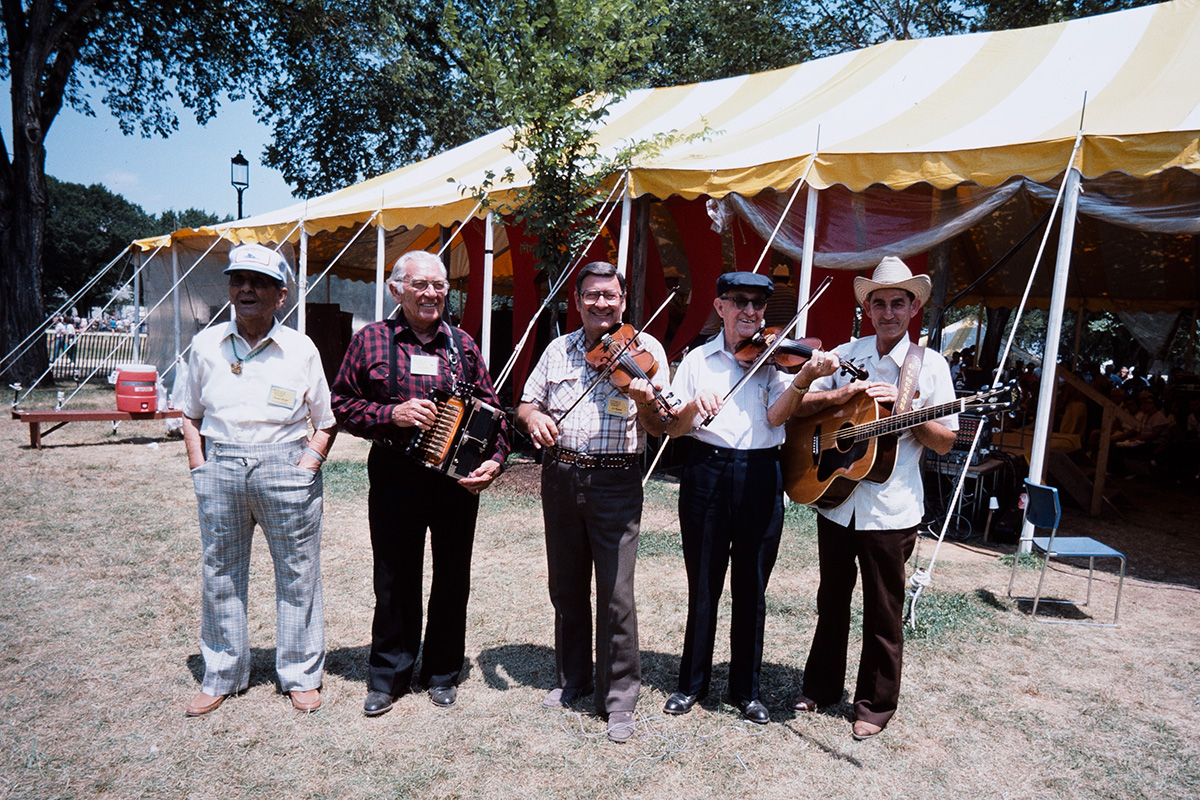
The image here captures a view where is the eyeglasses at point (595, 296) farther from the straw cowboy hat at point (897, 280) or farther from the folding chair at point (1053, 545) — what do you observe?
the folding chair at point (1053, 545)

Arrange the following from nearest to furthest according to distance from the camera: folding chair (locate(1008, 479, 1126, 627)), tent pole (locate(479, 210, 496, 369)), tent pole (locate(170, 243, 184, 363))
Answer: folding chair (locate(1008, 479, 1126, 627)), tent pole (locate(479, 210, 496, 369)), tent pole (locate(170, 243, 184, 363))

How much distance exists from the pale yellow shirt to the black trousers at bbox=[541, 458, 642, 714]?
1105 millimetres

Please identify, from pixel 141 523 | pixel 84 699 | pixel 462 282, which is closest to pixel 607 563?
pixel 84 699

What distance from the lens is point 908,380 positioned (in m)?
2.95

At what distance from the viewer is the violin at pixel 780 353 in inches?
116

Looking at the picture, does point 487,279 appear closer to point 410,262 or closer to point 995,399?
point 410,262

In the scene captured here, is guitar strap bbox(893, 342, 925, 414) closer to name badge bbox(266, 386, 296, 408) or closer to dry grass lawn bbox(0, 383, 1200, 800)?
dry grass lawn bbox(0, 383, 1200, 800)

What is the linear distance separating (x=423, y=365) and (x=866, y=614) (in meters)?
2.12

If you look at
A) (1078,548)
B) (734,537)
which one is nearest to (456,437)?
(734,537)

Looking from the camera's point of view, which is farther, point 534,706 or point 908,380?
point 534,706

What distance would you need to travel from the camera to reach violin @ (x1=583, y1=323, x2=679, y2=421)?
2.73 meters

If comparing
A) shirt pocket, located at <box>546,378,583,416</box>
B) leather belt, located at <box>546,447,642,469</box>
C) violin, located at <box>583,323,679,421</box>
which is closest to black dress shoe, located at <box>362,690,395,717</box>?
leather belt, located at <box>546,447,642,469</box>

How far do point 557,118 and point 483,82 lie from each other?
86 centimetres

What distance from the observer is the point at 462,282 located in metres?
15.9
